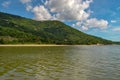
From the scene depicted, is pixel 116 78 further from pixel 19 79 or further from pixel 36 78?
pixel 19 79

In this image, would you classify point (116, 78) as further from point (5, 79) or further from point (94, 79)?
point (5, 79)

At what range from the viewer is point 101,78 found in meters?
31.1

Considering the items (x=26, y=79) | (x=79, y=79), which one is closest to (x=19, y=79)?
(x=26, y=79)

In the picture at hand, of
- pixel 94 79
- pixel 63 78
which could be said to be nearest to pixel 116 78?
pixel 94 79

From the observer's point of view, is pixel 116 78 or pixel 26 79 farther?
pixel 116 78

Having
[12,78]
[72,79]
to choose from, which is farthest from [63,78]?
[12,78]

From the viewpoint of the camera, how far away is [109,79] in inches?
1203

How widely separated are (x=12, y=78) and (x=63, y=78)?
7.70m

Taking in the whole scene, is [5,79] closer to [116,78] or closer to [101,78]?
[101,78]

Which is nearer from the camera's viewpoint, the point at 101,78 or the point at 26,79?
the point at 26,79

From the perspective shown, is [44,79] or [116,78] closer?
[44,79]

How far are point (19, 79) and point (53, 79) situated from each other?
16.4 feet

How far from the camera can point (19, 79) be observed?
2880 cm

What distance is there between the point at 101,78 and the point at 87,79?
257 centimetres
